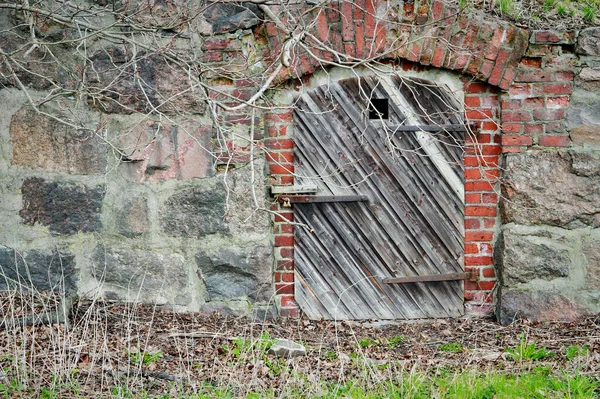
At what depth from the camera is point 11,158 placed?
→ 15.9 ft

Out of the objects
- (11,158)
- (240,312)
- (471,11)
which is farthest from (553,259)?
(11,158)

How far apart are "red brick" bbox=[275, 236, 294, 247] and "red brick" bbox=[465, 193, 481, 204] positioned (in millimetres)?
1285

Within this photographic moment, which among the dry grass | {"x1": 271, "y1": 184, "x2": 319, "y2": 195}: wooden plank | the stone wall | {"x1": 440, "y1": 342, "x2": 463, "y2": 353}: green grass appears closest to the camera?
the dry grass

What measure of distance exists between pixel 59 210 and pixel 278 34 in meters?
1.96

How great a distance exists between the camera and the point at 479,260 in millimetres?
5004

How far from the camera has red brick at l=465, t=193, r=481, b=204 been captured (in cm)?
495

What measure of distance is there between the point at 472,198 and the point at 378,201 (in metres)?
0.67

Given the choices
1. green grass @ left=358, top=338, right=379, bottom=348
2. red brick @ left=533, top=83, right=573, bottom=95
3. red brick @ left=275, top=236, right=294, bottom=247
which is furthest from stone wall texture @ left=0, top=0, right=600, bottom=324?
green grass @ left=358, top=338, right=379, bottom=348

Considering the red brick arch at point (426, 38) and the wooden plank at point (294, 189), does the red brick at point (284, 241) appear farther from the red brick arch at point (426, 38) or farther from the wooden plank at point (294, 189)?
the red brick arch at point (426, 38)

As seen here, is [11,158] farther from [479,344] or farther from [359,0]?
[479,344]

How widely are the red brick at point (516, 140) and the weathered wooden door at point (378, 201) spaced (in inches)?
11.9

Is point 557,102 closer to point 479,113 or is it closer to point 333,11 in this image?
point 479,113

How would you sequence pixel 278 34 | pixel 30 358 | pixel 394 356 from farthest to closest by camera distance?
pixel 278 34 → pixel 394 356 → pixel 30 358

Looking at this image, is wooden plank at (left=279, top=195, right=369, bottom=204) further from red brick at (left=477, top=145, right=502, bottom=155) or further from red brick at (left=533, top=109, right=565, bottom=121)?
red brick at (left=533, top=109, right=565, bottom=121)
